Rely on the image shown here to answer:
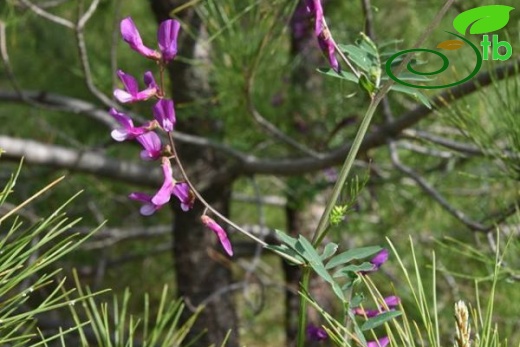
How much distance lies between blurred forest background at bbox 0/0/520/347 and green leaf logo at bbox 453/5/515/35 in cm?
19

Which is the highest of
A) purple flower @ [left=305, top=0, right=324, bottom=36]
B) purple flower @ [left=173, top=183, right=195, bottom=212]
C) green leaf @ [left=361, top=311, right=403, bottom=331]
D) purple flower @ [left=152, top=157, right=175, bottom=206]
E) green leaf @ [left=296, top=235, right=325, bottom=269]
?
purple flower @ [left=305, top=0, right=324, bottom=36]

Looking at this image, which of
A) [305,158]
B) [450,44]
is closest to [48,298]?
[450,44]

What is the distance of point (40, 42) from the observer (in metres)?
2.54

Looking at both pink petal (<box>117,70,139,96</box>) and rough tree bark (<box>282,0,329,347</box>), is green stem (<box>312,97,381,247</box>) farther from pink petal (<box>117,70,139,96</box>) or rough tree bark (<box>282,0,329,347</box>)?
rough tree bark (<box>282,0,329,347</box>)

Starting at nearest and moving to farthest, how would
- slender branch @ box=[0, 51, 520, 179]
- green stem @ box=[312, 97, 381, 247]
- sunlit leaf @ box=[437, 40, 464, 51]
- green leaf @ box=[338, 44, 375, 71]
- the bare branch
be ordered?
green stem @ box=[312, 97, 381, 247]
green leaf @ box=[338, 44, 375, 71]
sunlit leaf @ box=[437, 40, 464, 51]
slender branch @ box=[0, 51, 520, 179]
the bare branch

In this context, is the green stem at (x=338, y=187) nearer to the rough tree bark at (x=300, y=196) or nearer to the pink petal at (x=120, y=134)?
the pink petal at (x=120, y=134)

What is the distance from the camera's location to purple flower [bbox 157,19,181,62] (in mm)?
670

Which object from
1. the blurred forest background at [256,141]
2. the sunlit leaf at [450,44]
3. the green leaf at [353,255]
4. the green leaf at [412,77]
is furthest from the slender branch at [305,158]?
the green leaf at [353,255]

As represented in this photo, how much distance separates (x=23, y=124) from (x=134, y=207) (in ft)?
1.32

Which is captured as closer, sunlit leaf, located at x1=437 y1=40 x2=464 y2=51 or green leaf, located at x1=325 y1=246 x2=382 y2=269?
green leaf, located at x1=325 y1=246 x2=382 y2=269

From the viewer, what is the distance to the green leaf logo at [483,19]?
2.98 ft

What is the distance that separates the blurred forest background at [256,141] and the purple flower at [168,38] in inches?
20.7

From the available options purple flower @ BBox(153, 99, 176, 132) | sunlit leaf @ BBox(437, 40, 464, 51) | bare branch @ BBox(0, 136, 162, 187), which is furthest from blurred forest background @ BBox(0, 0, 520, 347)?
purple flower @ BBox(153, 99, 176, 132)

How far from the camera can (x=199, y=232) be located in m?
2.04
